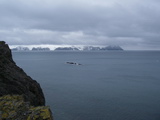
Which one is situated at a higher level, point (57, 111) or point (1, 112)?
point (1, 112)

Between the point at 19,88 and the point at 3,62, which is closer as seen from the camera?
the point at 19,88

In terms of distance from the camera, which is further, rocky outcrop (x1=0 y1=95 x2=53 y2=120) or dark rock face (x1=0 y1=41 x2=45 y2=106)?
dark rock face (x1=0 y1=41 x2=45 y2=106)

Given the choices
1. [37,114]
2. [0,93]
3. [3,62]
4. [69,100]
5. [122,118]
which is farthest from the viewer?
[69,100]

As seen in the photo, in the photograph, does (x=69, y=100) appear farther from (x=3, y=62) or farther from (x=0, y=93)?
(x=0, y=93)

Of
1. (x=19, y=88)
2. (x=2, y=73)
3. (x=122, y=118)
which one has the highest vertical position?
(x=2, y=73)

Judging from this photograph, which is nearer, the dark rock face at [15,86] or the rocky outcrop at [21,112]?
the rocky outcrop at [21,112]

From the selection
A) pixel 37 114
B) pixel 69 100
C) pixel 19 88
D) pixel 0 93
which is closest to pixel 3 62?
pixel 19 88

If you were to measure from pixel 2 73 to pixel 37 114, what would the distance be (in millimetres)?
13049

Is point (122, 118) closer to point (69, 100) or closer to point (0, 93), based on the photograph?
point (69, 100)

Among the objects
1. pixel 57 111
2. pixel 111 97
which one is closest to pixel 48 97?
pixel 57 111

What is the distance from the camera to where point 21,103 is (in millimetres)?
14336

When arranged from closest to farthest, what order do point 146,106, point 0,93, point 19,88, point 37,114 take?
point 37,114
point 0,93
point 19,88
point 146,106

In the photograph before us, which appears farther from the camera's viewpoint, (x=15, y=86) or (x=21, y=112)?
(x=15, y=86)

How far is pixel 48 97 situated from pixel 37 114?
34.9 metres
